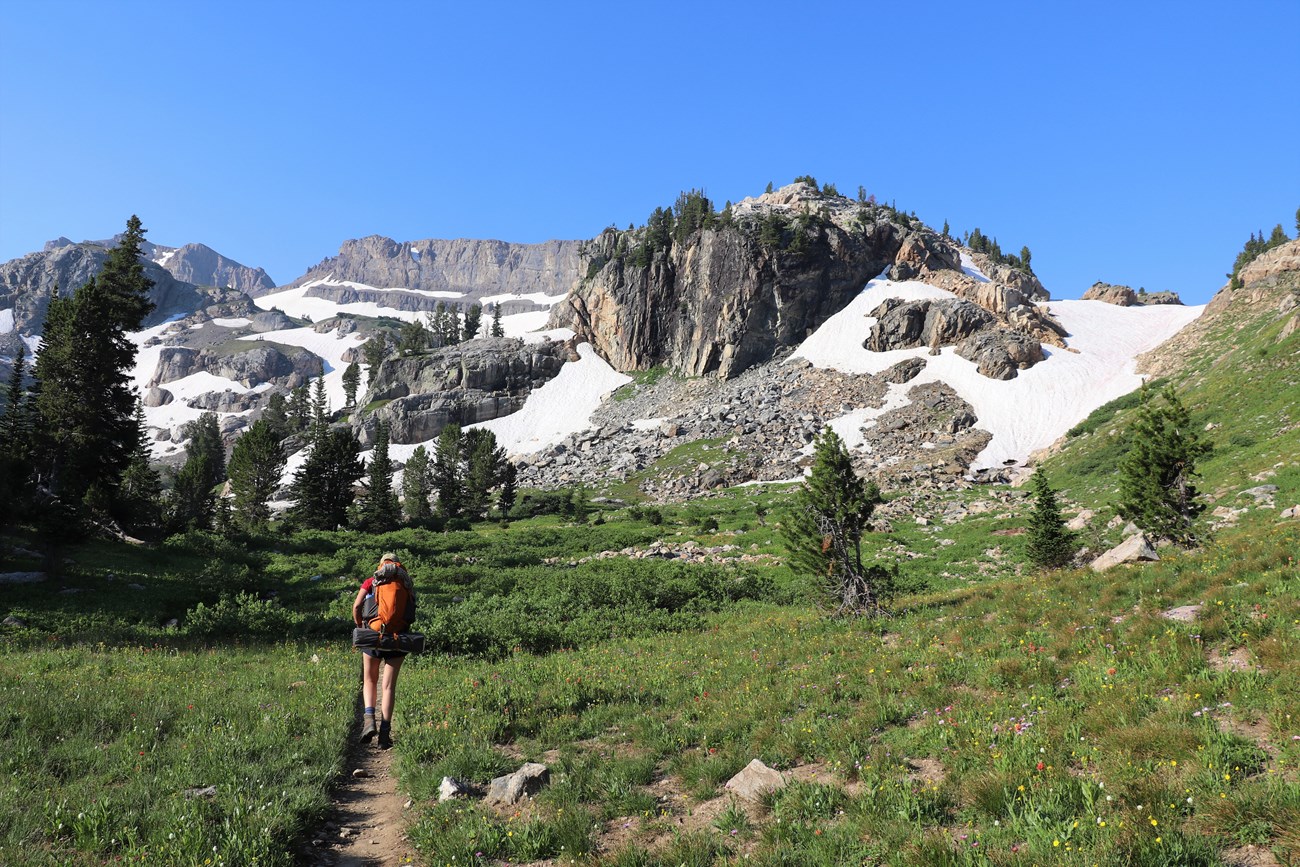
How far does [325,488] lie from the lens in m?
57.4

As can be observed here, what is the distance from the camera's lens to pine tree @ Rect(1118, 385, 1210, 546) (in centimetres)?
2050

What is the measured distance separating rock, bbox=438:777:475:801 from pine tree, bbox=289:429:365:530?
5685 cm

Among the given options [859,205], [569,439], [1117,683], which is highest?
[859,205]

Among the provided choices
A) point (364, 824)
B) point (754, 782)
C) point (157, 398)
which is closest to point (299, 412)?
point (157, 398)

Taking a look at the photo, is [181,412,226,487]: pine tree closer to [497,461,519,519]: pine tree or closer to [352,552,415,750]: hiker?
[497,461,519,519]: pine tree

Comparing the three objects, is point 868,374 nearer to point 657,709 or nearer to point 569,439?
point 569,439

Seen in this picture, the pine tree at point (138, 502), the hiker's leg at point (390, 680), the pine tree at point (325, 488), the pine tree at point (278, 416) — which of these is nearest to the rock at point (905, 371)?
the pine tree at point (325, 488)

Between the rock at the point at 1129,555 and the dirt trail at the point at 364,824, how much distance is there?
53.3 feet

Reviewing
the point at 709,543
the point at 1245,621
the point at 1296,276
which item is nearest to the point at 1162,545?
the point at 1245,621

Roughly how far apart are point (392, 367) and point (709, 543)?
11379 cm

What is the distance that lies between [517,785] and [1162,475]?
24.6m

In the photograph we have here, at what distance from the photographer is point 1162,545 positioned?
67.1 feet

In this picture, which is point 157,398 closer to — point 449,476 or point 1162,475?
point 449,476

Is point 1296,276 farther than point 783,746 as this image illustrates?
Yes
